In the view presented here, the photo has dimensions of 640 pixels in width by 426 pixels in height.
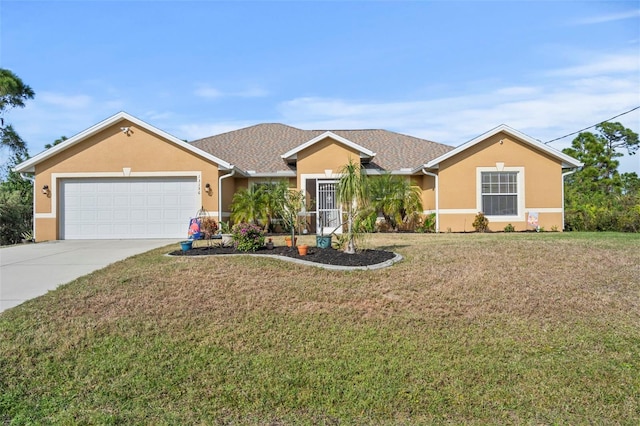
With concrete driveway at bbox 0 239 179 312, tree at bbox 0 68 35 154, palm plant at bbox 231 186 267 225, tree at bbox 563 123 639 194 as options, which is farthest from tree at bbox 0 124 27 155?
tree at bbox 563 123 639 194

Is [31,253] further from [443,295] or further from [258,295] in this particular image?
[443,295]

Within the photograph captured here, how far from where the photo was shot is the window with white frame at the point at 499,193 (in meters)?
18.3

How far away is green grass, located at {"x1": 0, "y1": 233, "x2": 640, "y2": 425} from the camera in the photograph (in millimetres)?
4539

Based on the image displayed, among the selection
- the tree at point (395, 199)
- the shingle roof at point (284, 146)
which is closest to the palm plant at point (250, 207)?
the shingle roof at point (284, 146)

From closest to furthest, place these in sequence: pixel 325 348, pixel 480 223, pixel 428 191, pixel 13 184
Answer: pixel 325 348
pixel 480 223
pixel 428 191
pixel 13 184

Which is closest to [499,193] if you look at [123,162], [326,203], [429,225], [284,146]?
[429,225]

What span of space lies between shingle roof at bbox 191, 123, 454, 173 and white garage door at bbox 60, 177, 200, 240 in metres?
3.64

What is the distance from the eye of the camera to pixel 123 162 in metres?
16.9

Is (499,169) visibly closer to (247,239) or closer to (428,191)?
(428,191)

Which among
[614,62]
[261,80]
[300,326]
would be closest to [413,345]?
[300,326]

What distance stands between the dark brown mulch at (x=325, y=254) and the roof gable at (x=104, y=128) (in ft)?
22.0

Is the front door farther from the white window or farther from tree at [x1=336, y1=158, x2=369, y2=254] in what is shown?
tree at [x1=336, y1=158, x2=369, y2=254]

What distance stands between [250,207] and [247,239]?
682cm

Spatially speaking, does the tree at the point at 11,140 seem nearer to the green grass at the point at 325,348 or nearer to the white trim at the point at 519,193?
the green grass at the point at 325,348
